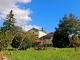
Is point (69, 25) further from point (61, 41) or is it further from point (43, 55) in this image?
point (43, 55)

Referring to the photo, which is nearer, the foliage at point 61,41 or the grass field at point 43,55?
the grass field at point 43,55

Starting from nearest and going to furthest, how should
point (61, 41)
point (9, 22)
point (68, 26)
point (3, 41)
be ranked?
point (3, 41), point (61, 41), point (68, 26), point (9, 22)

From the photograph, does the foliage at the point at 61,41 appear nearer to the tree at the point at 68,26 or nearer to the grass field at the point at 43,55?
the tree at the point at 68,26

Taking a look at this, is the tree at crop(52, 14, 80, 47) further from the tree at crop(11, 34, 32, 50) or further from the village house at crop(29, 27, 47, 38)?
the village house at crop(29, 27, 47, 38)

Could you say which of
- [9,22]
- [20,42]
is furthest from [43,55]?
[9,22]

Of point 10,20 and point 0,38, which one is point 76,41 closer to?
point 0,38

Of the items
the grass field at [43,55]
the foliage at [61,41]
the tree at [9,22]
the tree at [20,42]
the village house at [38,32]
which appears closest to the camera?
the grass field at [43,55]

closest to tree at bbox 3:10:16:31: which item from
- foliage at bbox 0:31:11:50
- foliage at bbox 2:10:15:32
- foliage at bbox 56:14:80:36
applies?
foliage at bbox 2:10:15:32

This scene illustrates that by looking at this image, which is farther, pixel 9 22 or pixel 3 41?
pixel 9 22

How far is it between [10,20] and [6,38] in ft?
152

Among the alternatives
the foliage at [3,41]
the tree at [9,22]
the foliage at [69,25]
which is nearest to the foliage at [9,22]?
the tree at [9,22]

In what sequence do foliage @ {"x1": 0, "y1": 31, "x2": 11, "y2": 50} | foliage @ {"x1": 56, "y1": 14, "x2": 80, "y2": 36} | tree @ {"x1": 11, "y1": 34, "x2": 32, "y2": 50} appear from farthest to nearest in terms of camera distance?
foliage @ {"x1": 56, "y1": 14, "x2": 80, "y2": 36}, tree @ {"x1": 11, "y1": 34, "x2": 32, "y2": 50}, foliage @ {"x1": 0, "y1": 31, "x2": 11, "y2": 50}

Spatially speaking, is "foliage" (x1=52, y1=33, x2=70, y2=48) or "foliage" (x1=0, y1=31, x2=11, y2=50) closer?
"foliage" (x1=0, y1=31, x2=11, y2=50)

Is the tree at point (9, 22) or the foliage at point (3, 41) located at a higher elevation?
the tree at point (9, 22)
